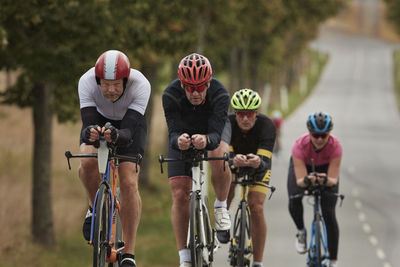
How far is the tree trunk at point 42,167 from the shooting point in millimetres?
17672

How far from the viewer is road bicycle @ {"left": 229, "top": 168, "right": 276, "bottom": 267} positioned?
8.89 meters

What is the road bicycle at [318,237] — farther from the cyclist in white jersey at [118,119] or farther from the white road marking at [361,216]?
the white road marking at [361,216]

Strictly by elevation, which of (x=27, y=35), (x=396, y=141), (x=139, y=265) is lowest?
(x=139, y=265)

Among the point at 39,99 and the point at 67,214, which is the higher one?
the point at 39,99

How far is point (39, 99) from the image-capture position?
17.6 meters

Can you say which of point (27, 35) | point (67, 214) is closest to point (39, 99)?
point (27, 35)

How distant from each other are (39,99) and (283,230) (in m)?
7.69

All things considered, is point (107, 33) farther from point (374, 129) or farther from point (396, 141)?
point (374, 129)

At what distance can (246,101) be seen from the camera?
28.4 feet

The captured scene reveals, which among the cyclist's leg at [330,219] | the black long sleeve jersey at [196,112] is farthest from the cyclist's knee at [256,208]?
the black long sleeve jersey at [196,112]

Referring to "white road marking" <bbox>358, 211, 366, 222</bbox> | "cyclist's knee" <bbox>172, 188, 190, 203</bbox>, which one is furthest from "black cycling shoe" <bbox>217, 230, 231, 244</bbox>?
"white road marking" <bbox>358, 211, 366, 222</bbox>

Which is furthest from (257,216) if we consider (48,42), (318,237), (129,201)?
(48,42)

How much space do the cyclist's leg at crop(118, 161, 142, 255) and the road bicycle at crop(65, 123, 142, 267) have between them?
0.22 ft

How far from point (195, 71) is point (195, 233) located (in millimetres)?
1614
